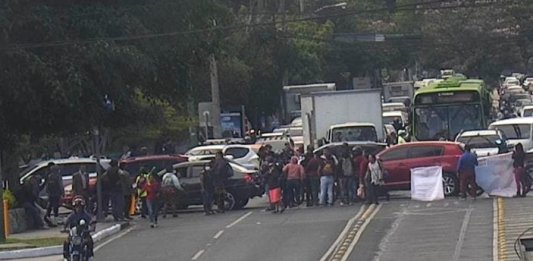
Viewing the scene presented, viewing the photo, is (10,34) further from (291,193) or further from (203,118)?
(203,118)

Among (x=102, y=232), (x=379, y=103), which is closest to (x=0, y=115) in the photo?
(x=102, y=232)

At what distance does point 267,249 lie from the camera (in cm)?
2784

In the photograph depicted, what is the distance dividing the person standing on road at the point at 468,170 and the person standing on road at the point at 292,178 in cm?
431

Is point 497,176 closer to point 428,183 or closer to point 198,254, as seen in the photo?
point 428,183

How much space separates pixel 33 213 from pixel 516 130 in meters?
18.0

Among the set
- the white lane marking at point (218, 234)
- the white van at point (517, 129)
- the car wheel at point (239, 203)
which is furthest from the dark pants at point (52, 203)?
the white van at point (517, 129)

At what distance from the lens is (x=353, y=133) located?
1948 inches

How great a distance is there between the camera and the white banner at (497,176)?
37.5 metres

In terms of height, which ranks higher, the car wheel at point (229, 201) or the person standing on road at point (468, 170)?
the person standing on road at point (468, 170)

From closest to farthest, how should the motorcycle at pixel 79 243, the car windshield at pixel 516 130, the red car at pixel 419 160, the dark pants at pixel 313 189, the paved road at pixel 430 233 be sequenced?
1. the motorcycle at pixel 79 243
2. the paved road at pixel 430 233
3. the red car at pixel 419 160
4. the dark pants at pixel 313 189
5. the car windshield at pixel 516 130

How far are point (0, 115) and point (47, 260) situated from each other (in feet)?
22.9

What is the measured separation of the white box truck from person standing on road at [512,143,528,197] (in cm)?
1283

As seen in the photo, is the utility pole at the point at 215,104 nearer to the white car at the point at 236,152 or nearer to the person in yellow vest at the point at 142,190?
the white car at the point at 236,152

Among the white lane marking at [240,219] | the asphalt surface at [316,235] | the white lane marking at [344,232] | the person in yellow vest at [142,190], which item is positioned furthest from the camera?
the person in yellow vest at [142,190]
